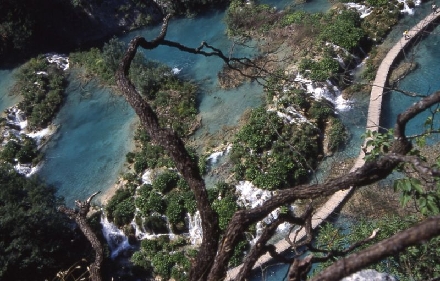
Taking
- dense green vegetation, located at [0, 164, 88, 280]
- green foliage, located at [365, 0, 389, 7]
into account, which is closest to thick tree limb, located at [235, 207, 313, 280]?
dense green vegetation, located at [0, 164, 88, 280]

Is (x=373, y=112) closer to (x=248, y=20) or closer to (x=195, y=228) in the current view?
(x=195, y=228)

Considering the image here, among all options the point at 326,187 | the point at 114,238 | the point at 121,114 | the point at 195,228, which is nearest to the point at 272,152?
the point at 195,228

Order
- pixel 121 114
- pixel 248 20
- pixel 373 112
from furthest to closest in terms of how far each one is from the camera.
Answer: pixel 248 20
pixel 121 114
pixel 373 112

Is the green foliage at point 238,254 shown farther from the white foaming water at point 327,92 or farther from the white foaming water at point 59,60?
the white foaming water at point 59,60

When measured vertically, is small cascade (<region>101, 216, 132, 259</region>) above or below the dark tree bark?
below

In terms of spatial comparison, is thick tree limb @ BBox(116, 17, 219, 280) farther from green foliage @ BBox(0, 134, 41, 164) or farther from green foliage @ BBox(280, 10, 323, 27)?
green foliage @ BBox(280, 10, 323, 27)

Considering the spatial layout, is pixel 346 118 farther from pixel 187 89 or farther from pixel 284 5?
pixel 284 5

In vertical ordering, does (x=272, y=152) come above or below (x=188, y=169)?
below
